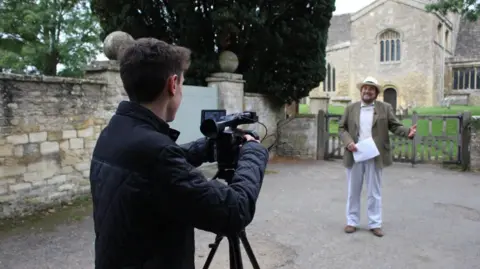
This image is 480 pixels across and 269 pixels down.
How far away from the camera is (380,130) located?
4.89 metres

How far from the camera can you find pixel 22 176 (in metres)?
5.45

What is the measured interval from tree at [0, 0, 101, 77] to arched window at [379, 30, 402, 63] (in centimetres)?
3064

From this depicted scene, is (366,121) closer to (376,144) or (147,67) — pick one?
(376,144)

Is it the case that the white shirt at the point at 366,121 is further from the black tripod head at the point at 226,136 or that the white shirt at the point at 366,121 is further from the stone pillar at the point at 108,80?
the stone pillar at the point at 108,80

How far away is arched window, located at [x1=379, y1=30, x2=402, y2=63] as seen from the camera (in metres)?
38.9

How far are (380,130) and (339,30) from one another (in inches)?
1907

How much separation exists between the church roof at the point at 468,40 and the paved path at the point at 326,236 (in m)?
43.4

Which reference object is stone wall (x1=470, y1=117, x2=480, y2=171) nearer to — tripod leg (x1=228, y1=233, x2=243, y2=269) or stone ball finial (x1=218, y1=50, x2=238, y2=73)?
stone ball finial (x1=218, y1=50, x2=238, y2=73)

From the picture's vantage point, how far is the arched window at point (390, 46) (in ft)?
128

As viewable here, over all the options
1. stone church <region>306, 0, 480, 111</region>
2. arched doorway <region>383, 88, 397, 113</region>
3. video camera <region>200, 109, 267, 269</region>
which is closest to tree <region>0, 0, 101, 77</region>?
video camera <region>200, 109, 267, 269</region>

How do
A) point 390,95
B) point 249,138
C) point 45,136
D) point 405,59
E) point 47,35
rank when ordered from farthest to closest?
point 390,95
point 405,59
point 47,35
point 45,136
point 249,138

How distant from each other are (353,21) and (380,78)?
6472mm

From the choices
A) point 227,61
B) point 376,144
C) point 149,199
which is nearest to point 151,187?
point 149,199

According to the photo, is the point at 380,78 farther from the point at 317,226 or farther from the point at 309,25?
the point at 317,226
